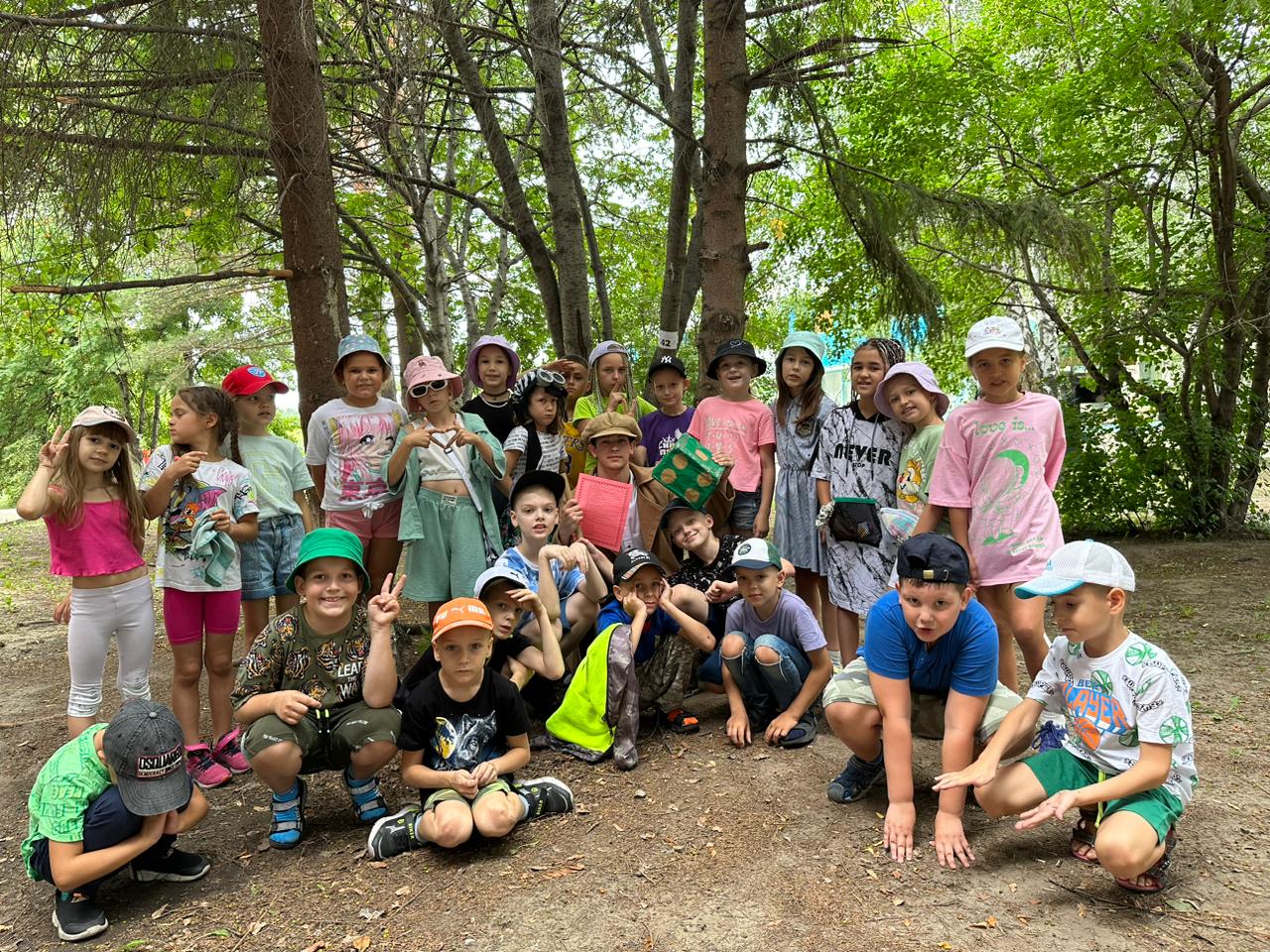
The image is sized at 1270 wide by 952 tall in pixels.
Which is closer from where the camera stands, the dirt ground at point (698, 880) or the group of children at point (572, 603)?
the dirt ground at point (698, 880)

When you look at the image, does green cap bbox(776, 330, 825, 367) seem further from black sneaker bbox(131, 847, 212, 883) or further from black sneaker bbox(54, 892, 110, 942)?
black sneaker bbox(54, 892, 110, 942)

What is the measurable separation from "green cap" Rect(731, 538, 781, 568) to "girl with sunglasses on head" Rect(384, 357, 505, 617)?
1.35 m

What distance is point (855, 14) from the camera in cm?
573

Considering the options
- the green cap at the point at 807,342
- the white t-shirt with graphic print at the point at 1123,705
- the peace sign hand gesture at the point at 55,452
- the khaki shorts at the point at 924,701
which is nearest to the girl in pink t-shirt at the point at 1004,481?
the khaki shorts at the point at 924,701

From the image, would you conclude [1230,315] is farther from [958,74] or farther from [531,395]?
[531,395]

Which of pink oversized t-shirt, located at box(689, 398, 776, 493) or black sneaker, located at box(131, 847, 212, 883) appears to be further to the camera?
pink oversized t-shirt, located at box(689, 398, 776, 493)

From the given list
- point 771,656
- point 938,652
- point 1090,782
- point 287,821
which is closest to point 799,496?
point 771,656

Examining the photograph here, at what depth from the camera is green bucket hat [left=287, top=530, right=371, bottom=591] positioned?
3275mm

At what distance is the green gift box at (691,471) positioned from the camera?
4285 mm

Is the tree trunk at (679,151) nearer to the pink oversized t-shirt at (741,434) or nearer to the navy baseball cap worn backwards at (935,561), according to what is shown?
the pink oversized t-shirt at (741,434)

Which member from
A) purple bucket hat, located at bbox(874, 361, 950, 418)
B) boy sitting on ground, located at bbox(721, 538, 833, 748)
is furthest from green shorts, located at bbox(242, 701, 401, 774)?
purple bucket hat, located at bbox(874, 361, 950, 418)

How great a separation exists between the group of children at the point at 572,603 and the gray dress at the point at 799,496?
0.02 meters

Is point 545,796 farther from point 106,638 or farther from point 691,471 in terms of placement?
point 106,638

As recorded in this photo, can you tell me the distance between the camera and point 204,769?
12.3 feet
